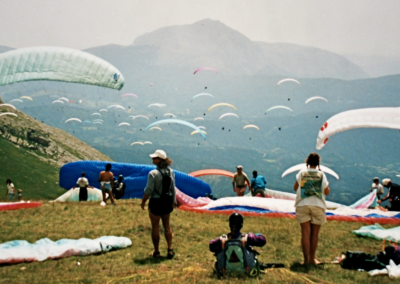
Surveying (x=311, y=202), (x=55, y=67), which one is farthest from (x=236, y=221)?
(x=55, y=67)

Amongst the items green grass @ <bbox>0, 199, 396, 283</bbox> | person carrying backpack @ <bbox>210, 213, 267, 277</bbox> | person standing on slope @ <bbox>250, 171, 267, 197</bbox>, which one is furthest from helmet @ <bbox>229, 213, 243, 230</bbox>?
person standing on slope @ <bbox>250, 171, 267, 197</bbox>

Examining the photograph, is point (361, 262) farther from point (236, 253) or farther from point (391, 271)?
point (236, 253)

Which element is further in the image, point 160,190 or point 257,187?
point 257,187

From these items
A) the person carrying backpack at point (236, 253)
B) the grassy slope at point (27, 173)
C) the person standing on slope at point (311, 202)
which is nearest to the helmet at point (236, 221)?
the person carrying backpack at point (236, 253)

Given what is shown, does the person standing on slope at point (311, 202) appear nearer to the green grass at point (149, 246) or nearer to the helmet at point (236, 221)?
the green grass at point (149, 246)

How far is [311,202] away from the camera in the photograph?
795 cm

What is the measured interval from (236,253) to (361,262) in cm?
248

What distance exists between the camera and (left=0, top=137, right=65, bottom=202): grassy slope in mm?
61134

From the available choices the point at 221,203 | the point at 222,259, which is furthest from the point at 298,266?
the point at 221,203

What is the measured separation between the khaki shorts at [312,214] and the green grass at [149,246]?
0.83 m

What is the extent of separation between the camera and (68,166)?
25.0 meters

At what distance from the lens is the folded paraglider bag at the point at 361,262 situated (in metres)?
7.73

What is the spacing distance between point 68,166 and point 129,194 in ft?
15.4

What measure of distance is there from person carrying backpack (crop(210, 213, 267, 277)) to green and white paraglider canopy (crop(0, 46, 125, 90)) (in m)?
15.4
